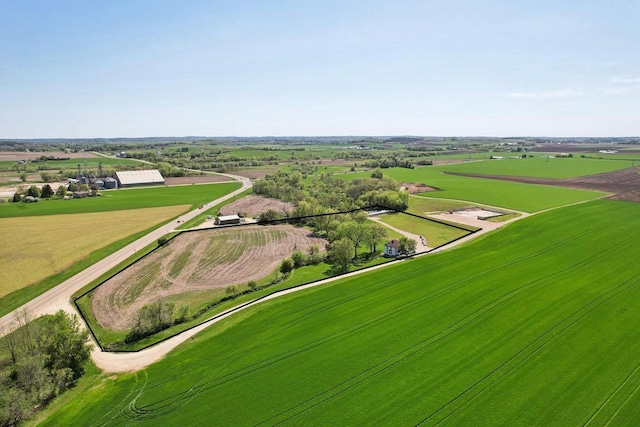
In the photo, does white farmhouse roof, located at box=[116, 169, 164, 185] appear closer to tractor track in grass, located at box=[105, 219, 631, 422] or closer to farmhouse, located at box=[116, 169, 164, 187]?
farmhouse, located at box=[116, 169, 164, 187]

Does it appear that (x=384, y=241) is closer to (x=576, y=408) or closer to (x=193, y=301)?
(x=193, y=301)

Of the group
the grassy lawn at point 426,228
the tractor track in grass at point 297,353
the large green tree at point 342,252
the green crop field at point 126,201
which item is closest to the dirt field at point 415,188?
the grassy lawn at point 426,228

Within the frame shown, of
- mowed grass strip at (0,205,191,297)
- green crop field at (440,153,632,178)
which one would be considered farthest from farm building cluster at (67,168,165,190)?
green crop field at (440,153,632,178)

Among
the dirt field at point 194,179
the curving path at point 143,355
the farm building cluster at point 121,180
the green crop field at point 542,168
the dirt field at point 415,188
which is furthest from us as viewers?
the green crop field at point 542,168

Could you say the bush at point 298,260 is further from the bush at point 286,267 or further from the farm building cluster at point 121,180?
the farm building cluster at point 121,180

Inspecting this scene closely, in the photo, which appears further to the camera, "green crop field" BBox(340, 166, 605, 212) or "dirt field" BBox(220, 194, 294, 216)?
"dirt field" BBox(220, 194, 294, 216)
